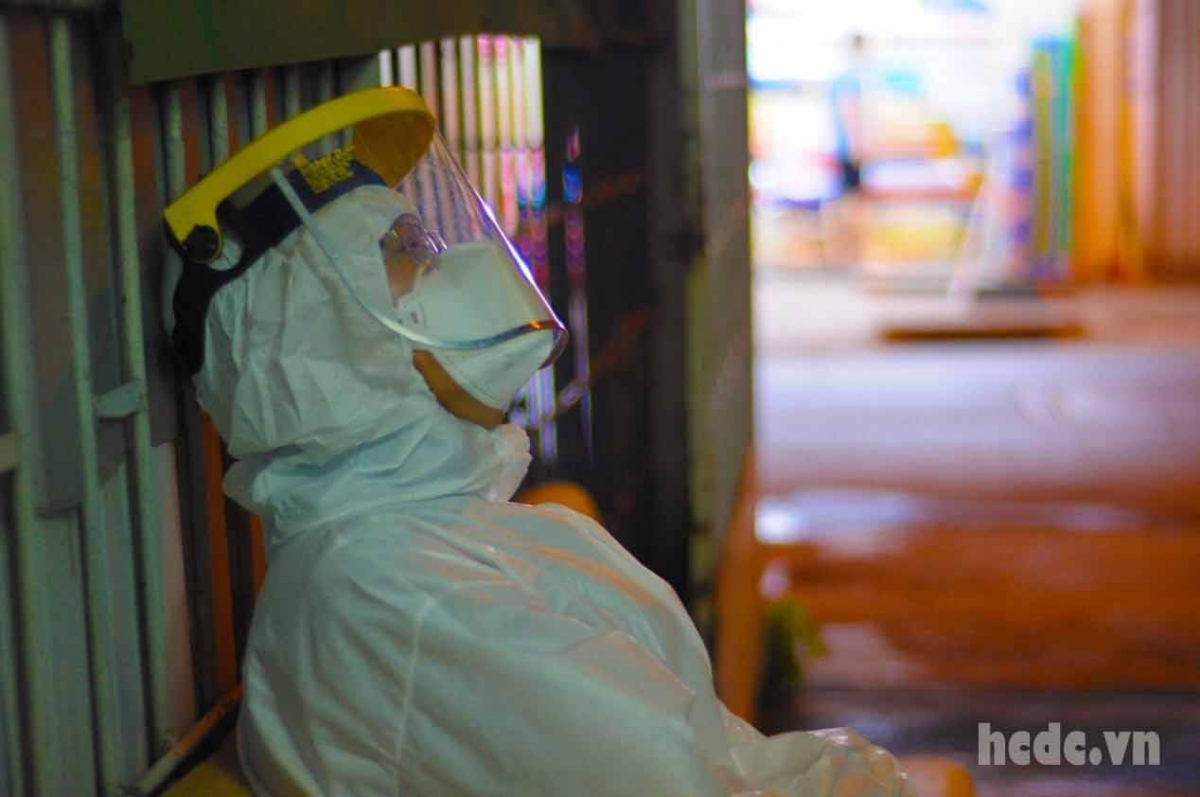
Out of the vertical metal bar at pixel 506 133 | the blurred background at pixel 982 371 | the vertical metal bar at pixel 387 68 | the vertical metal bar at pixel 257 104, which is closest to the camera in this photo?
the vertical metal bar at pixel 257 104

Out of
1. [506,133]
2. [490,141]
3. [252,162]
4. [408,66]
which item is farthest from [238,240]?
[506,133]

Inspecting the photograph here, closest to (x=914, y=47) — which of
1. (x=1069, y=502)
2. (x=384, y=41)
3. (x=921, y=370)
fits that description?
(x=921, y=370)

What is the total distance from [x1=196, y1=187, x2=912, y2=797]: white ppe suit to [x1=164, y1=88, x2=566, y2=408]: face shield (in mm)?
12

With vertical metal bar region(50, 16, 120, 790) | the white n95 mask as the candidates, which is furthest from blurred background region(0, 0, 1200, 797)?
the white n95 mask

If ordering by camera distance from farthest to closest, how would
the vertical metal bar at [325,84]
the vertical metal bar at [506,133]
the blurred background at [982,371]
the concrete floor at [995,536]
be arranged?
the blurred background at [982,371], the concrete floor at [995,536], the vertical metal bar at [506,133], the vertical metal bar at [325,84]

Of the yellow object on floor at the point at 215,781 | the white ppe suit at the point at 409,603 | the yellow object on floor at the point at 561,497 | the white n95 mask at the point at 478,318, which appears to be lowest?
the yellow object on floor at the point at 215,781

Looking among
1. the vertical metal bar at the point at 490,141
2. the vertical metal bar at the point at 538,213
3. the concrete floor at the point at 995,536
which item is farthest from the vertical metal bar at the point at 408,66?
the concrete floor at the point at 995,536

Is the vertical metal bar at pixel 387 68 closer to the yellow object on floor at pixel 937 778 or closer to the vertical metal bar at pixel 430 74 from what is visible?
the vertical metal bar at pixel 430 74

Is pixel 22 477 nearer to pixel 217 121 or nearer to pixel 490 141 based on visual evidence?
pixel 217 121

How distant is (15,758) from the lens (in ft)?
4.23

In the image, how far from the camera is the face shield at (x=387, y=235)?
1.41 metres

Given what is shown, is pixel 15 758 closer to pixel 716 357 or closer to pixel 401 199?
pixel 401 199

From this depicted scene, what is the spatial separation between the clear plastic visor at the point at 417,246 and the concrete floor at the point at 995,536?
2.28m

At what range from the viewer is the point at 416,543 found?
1392 millimetres
